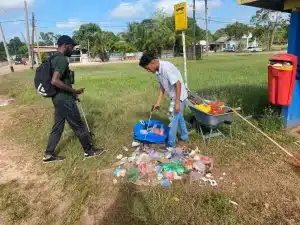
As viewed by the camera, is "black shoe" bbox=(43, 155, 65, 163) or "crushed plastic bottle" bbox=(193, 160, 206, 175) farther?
"black shoe" bbox=(43, 155, 65, 163)

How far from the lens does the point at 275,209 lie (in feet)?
10.4

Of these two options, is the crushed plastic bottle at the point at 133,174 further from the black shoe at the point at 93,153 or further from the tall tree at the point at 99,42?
the tall tree at the point at 99,42

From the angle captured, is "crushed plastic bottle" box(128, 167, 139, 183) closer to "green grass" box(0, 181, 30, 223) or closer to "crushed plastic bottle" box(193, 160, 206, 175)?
"crushed plastic bottle" box(193, 160, 206, 175)

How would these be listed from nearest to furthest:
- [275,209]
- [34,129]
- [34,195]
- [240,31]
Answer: [275,209] → [34,195] → [34,129] → [240,31]

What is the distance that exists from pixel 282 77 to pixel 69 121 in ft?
12.6

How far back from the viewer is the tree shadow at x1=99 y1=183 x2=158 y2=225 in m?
3.14

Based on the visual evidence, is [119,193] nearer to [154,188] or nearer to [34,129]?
[154,188]

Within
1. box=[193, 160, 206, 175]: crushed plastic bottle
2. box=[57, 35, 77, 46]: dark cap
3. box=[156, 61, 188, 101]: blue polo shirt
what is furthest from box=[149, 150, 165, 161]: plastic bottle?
box=[57, 35, 77, 46]: dark cap

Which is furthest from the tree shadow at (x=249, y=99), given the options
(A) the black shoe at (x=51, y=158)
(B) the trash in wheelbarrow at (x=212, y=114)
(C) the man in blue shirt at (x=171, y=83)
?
(A) the black shoe at (x=51, y=158)

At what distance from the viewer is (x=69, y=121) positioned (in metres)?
4.57

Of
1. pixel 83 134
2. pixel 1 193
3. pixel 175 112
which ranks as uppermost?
pixel 175 112

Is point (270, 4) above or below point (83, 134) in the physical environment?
above

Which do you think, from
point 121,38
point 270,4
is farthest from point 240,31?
point 270,4

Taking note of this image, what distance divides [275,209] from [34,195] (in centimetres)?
321
